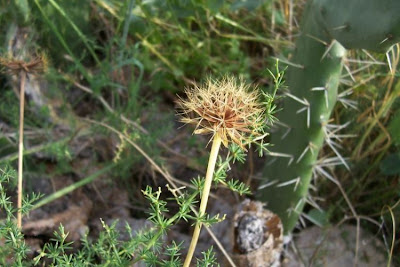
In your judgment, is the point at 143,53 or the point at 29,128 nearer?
the point at 29,128

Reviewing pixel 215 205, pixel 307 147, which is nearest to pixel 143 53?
pixel 215 205

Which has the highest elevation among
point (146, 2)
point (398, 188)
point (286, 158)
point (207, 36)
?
point (146, 2)

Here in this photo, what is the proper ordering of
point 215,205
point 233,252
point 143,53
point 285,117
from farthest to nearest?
point 143,53
point 215,205
point 285,117
point 233,252

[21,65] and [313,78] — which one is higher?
[21,65]

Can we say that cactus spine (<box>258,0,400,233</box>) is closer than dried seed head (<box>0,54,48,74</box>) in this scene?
Yes

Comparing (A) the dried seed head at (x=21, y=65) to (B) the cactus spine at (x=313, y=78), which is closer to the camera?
(B) the cactus spine at (x=313, y=78)

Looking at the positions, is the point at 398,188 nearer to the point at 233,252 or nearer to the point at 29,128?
the point at 233,252

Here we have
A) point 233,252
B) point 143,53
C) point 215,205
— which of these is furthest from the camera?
point 143,53

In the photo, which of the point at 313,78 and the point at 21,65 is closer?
the point at 21,65
